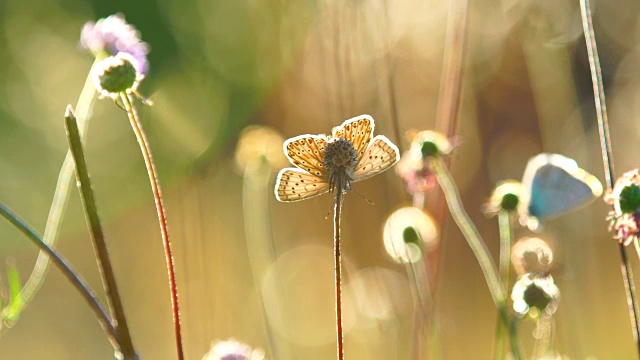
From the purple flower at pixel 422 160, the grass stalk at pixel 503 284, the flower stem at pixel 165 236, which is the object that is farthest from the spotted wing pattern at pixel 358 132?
the purple flower at pixel 422 160

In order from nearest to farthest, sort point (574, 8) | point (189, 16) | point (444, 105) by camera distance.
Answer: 1. point (444, 105)
2. point (574, 8)
3. point (189, 16)

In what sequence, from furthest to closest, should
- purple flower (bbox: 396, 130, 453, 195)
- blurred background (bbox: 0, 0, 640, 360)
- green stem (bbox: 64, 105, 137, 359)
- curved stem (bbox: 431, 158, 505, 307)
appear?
blurred background (bbox: 0, 0, 640, 360) → purple flower (bbox: 396, 130, 453, 195) → curved stem (bbox: 431, 158, 505, 307) → green stem (bbox: 64, 105, 137, 359)

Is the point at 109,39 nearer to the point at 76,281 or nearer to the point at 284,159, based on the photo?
the point at 76,281

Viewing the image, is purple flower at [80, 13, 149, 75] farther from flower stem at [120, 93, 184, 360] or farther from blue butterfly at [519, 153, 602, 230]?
blue butterfly at [519, 153, 602, 230]

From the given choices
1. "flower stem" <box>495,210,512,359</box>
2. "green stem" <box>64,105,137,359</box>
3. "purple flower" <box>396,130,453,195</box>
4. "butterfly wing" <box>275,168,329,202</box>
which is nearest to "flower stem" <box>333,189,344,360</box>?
"butterfly wing" <box>275,168,329,202</box>

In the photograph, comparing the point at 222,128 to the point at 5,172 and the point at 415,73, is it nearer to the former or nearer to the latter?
the point at 5,172

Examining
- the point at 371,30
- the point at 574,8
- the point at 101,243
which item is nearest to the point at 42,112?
the point at 574,8

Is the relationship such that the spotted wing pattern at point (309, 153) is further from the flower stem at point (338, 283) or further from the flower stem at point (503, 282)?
the flower stem at point (503, 282)

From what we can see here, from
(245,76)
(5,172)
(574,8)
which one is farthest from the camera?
(5,172)
